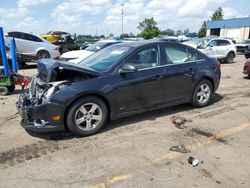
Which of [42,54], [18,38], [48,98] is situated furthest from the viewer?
[42,54]

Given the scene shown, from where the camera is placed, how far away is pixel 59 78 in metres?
5.11

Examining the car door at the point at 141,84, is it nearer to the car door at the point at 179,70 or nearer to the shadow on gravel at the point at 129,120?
the car door at the point at 179,70

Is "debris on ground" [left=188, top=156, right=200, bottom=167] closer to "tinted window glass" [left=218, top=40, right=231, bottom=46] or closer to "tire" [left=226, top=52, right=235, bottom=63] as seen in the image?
"tinted window glass" [left=218, top=40, right=231, bottom=46]

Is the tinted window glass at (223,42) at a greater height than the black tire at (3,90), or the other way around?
the tinted window glass at (223,42)

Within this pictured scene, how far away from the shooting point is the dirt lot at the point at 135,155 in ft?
11.7

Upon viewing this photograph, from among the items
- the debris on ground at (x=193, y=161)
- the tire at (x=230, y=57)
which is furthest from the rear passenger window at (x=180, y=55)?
the tire at (x=230, y=57)

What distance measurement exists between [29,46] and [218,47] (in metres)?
11.1

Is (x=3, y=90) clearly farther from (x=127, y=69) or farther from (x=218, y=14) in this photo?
(x=218, y=14)

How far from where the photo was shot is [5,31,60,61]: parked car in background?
48.5ft

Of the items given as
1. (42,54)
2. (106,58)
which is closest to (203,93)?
(106,58)

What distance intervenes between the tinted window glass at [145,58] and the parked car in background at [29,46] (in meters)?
10.9

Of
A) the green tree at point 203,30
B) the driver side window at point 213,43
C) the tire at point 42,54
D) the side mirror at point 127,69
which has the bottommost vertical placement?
the green tree at point 203,30

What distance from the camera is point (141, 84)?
5.42m

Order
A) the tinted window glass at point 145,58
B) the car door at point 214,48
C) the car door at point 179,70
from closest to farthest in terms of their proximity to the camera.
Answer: the tinted window glass at point 145,58 < the car door at point 179,70 < the car door at point 214,48
